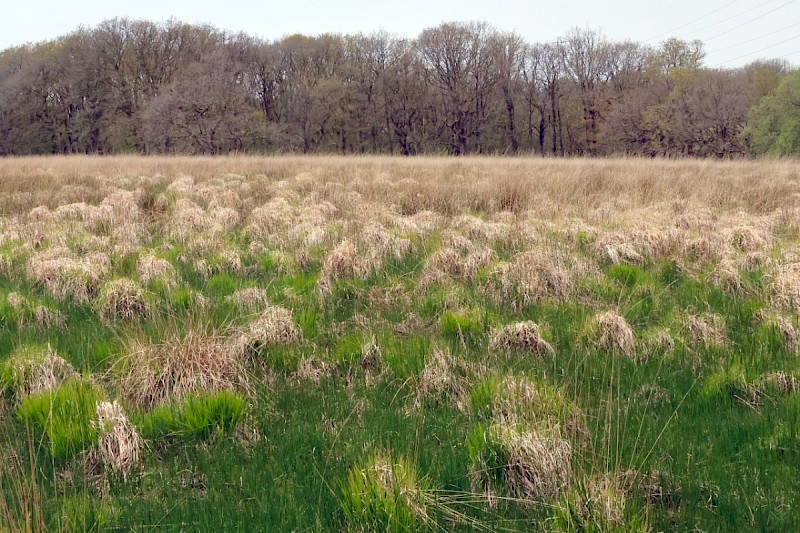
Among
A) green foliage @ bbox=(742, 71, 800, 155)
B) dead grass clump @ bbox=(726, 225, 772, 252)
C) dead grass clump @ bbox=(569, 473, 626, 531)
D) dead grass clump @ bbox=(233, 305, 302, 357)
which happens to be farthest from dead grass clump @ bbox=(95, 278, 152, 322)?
green foliage @ bbox=(742, 71, 800, 155)

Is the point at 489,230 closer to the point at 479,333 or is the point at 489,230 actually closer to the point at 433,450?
the point at 479,333

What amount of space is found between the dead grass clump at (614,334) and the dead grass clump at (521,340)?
451 mm

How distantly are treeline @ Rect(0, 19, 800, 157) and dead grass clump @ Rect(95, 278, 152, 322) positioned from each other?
1191 inches

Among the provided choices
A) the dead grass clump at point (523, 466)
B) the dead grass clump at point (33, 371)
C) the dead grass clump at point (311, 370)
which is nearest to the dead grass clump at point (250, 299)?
the dead grass clump at point (311, 370)

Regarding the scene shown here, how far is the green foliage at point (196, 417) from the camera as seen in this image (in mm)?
3121

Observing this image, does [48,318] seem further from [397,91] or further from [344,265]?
[397,91]

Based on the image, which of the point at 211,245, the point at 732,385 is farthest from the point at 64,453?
the point at 211,245

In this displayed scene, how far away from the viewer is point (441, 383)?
361cm

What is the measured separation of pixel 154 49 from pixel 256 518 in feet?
153

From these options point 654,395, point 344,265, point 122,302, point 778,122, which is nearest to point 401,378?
point 654,395

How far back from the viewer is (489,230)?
8281mm

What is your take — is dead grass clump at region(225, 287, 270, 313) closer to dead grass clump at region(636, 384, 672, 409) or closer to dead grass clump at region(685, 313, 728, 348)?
dead grass clump at region(636, 384, 672, 409)

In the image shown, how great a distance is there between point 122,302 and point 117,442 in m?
2.62

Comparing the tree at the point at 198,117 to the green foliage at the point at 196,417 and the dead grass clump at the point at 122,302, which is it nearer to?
the dead grass clump at the point at 122,302
